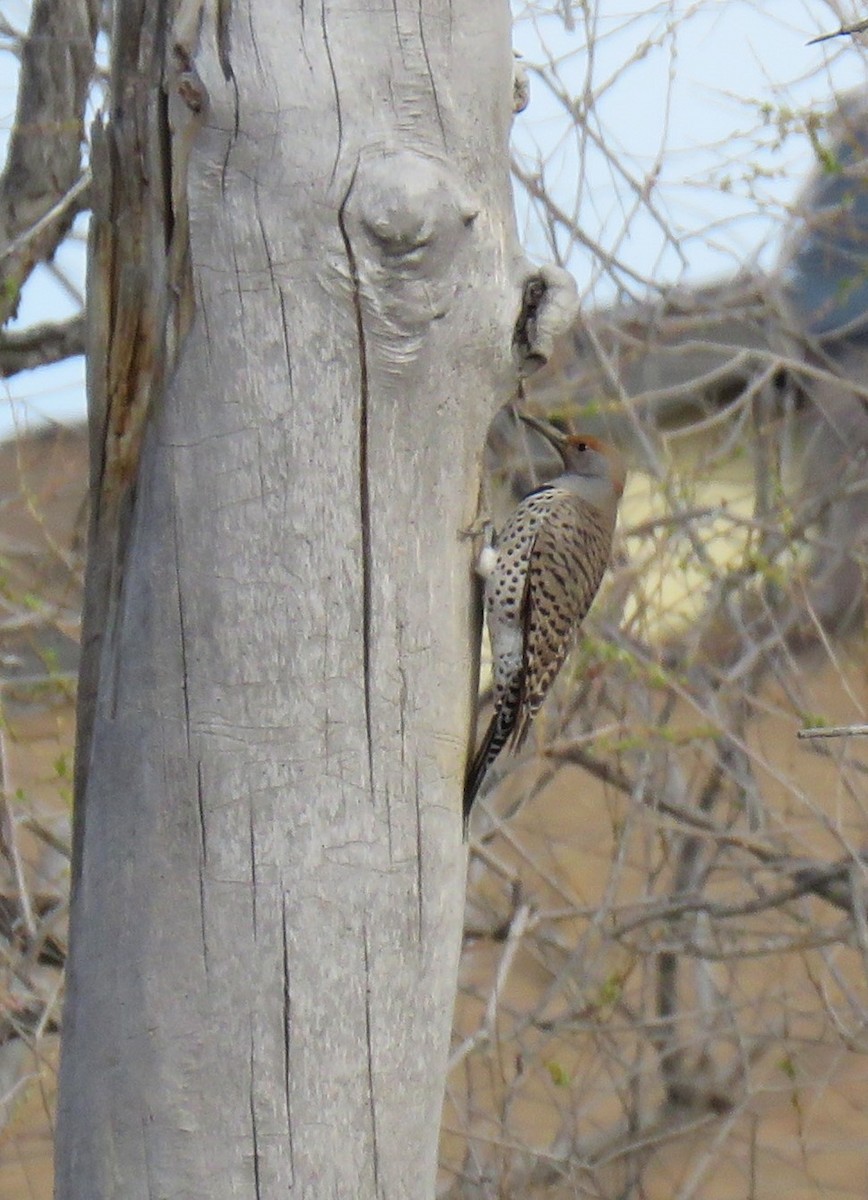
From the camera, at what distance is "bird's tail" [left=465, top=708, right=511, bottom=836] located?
239 cm

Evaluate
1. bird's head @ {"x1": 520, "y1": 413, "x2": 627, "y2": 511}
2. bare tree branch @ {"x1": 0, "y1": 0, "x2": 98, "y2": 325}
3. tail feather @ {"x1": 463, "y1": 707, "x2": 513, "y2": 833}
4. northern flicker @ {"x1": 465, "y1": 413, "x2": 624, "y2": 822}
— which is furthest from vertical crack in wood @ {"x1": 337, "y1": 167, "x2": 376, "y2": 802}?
bare tree branch @ {"x1": 0, "y1": 0, "x2": 98, "y2": 325}

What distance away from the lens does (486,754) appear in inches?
114

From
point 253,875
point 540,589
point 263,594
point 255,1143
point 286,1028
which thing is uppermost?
point 540,589

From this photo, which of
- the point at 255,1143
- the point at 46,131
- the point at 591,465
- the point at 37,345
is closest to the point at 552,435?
the point at 591,465

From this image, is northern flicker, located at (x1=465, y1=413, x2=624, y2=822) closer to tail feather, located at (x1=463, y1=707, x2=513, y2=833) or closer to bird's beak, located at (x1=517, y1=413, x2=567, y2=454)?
tail feather, located at (x1=463, y1=707, x2=513, y2=833)

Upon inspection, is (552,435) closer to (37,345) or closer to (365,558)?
(37,345)

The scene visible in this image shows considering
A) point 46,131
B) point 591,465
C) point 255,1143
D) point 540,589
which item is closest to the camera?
point 255,1143

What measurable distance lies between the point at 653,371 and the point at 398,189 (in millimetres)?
3887

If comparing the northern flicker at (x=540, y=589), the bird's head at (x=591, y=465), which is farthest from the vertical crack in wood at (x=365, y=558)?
the bird's head at (x=591, y=465)

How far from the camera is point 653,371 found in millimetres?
5828

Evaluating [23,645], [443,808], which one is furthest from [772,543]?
[443,808]

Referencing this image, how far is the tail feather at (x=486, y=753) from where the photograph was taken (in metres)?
2.40

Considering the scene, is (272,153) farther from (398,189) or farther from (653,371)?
(653,371)

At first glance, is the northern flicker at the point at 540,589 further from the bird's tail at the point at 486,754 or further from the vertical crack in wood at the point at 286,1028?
the vertical crack in wood at the point at 286,1028
